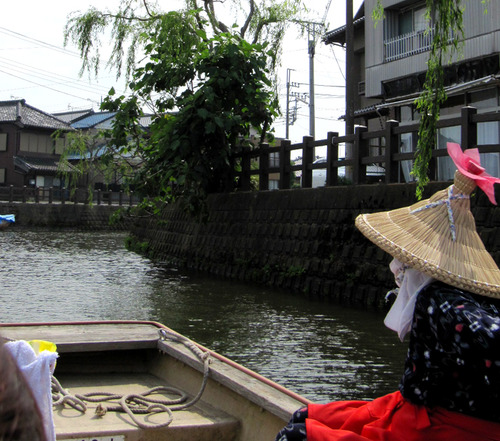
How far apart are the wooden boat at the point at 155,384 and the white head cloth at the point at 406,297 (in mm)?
1016

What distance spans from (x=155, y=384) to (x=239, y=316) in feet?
15.2

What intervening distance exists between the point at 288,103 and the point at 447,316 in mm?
38926

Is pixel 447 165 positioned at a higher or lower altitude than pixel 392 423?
higher

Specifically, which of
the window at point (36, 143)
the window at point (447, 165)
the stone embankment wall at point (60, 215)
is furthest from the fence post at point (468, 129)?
the window at point (36, 143)

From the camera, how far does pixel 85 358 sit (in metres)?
4.32

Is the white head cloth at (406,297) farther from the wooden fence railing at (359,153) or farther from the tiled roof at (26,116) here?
the tiled roof at (26,116)

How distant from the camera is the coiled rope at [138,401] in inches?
133

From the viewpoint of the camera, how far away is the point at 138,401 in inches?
141

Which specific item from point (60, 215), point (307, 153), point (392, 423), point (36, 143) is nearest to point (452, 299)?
point (392, 423)

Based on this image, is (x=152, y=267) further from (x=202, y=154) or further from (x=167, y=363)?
(x=167, y=363)

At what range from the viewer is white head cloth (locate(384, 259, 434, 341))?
2035 millimetres

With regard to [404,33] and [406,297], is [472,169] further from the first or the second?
[404,33]

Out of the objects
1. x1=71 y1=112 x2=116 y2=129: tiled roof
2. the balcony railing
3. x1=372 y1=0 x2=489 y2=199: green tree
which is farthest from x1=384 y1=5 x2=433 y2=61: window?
x1=71 y1=112 x2=116 y2=129: tiled roof

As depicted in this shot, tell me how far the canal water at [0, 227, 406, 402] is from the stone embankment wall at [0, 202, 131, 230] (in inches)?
767
